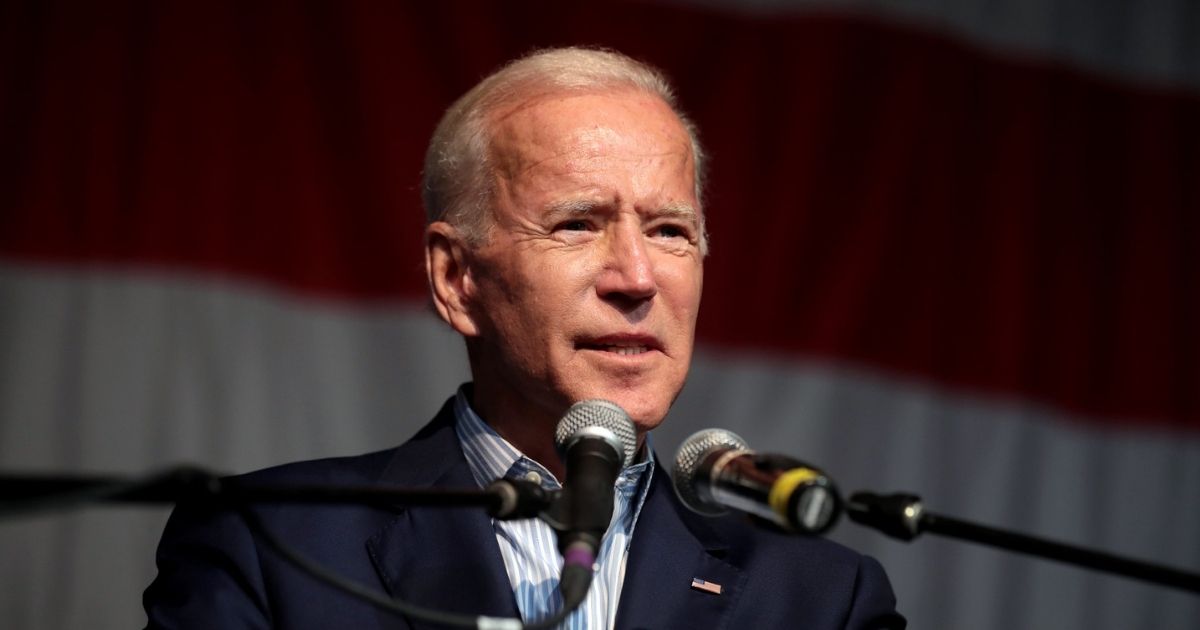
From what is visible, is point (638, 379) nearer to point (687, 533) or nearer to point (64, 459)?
point (687, 533)

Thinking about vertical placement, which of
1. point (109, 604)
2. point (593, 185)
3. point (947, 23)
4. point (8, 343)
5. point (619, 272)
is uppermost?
point (947, 23)

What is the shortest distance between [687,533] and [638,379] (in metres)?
0.31

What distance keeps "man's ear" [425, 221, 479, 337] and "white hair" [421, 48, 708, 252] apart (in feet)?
0.09

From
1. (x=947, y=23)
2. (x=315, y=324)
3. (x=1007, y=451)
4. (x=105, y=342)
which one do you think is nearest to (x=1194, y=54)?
(x=947, y=23)

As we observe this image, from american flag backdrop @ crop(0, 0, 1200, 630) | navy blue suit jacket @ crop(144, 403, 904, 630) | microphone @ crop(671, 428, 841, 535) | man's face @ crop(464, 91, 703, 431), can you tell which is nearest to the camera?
microphone @ crop(671, 428, 841, 535)

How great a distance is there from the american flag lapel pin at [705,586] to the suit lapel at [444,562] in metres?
0.29

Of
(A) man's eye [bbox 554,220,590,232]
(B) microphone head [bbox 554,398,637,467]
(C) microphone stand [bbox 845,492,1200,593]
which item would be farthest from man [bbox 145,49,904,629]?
(C) microphone stand [bbox 845,492,1200,593]

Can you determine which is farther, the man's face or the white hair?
the white hair

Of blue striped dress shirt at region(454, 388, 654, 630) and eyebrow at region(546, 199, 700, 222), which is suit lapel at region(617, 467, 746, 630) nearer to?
blue striped dress shirt at region(454, 388, 654, 630)

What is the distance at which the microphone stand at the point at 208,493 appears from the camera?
1.18m

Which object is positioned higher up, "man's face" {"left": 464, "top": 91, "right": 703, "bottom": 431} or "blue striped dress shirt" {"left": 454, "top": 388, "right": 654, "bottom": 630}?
"man's face" {"left": 464, "top": 91, "right": 703, "bottom": 431}

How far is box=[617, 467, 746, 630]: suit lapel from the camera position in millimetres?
1995

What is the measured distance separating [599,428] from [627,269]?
53cm

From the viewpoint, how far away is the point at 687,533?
2133mm
